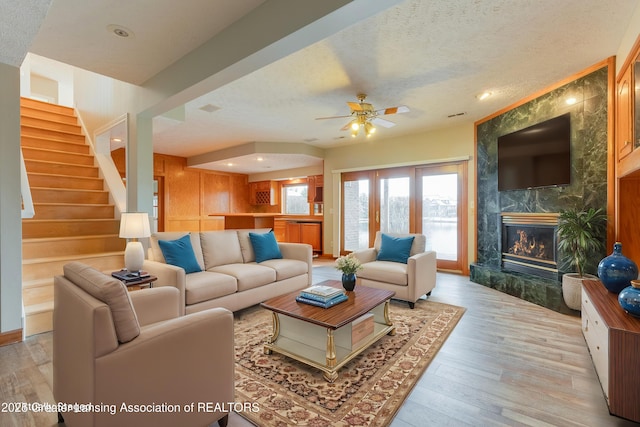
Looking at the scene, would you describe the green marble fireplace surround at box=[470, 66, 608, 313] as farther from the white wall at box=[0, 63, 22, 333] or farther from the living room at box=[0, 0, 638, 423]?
the white wall at box=[0, 63, 22, 333]

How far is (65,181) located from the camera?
4.46 meters

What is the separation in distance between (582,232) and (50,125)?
784 centimetres

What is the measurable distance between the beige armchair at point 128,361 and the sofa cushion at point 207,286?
1.23 m

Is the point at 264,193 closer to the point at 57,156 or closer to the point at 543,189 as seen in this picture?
the point at 57,156

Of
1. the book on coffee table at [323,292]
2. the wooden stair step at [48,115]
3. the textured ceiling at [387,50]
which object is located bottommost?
the book on coffee table at [323,292]

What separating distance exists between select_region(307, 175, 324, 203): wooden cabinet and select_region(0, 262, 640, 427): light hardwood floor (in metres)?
5.51

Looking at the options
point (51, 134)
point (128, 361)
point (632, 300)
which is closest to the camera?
point (128, 361)

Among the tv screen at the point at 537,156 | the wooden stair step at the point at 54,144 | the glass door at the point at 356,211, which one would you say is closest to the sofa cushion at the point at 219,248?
the wooden stair step at the point at 54,144

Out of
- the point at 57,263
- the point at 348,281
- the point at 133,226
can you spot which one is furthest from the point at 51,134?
the point at 348,281

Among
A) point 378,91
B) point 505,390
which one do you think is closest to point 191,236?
point 378,91

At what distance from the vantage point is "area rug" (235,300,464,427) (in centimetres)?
171

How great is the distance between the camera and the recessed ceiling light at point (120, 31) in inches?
91.2

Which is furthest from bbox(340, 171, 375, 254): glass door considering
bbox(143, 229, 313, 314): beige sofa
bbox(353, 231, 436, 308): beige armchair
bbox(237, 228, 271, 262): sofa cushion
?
bbox(237, 228, 271, 262): sofa cushion

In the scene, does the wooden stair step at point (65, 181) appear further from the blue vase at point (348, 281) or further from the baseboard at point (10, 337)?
the blue vase at point (348, 281)
